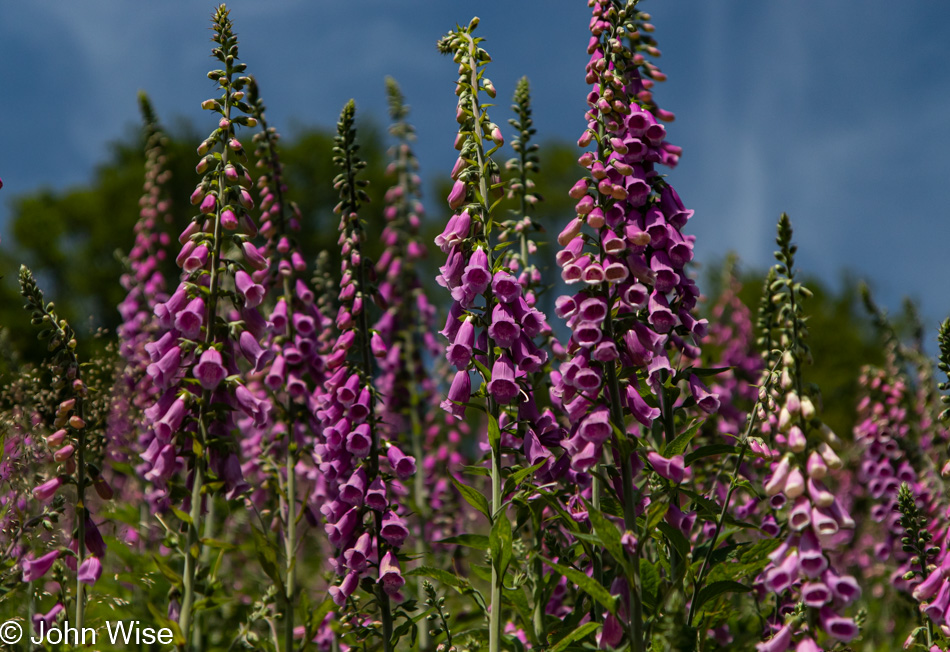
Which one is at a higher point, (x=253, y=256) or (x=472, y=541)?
(x=253, y=256)

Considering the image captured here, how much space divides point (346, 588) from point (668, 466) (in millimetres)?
1654

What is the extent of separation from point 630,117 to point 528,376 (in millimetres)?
1198

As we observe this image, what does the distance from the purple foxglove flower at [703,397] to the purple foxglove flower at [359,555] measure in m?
1.59

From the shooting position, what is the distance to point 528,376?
142 inches

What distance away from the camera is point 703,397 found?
335 cm

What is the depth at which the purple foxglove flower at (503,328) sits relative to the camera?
328 cm

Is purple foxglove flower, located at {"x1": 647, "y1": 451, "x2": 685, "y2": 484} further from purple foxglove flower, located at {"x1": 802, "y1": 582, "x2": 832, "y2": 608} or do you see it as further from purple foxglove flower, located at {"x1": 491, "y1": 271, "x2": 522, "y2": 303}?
purple foxglove flower, located at {"x1": 491, "y1": 271, "x2": 522, "y2": 303}

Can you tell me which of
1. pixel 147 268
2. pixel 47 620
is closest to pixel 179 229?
pixel 147 268

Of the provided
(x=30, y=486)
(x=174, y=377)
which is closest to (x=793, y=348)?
(x=174, y=377)

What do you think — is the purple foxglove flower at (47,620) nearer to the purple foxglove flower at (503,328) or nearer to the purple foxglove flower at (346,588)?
the purple foxglove flower at (346,588)

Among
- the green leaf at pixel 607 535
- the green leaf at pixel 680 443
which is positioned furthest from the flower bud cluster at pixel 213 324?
the green leaf at pixel 680 443

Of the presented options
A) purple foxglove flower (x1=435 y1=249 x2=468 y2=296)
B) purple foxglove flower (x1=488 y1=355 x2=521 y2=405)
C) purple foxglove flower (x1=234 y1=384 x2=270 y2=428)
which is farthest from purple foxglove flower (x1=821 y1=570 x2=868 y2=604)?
purple foxglove flower (x1=234 y1=384 x2=270 y2=428)

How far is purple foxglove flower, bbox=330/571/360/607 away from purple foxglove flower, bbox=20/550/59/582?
1.25m

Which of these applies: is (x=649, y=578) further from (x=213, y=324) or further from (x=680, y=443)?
(x=213, y=324)
